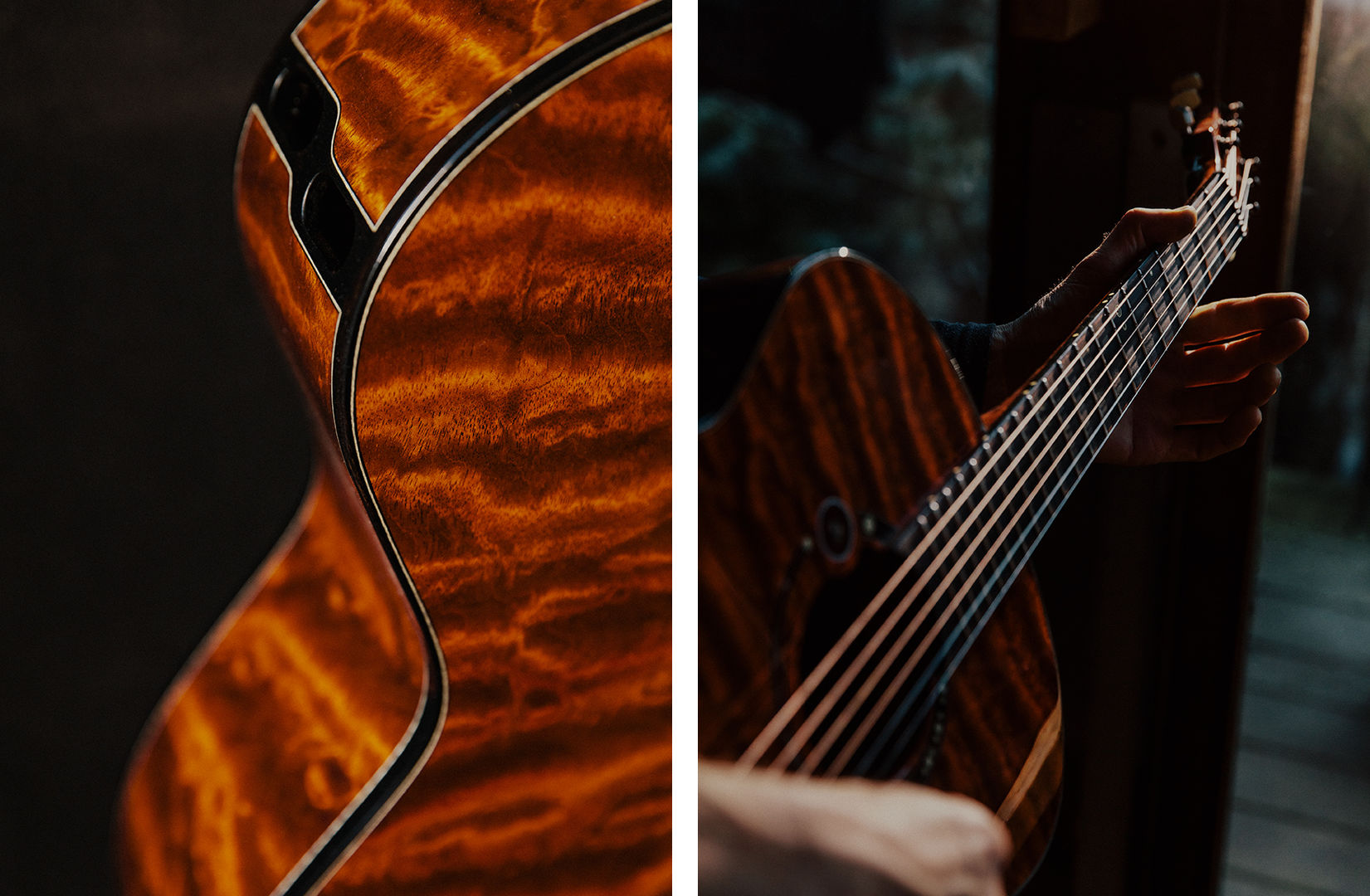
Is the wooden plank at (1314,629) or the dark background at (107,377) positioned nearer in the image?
the dark background at (107,377)

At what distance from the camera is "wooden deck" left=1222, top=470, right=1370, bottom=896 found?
30.9 inches

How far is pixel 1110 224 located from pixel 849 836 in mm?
472

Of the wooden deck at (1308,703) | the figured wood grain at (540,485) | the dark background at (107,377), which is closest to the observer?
the dark background at (107,377)

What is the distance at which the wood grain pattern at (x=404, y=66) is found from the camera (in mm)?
606

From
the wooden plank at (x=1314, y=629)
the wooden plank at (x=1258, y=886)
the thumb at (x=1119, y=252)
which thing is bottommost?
the wooden plank at (x=1258, y=886)

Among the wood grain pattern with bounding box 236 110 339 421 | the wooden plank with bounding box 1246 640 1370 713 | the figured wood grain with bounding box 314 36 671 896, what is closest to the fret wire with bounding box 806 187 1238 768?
the figured wood grain with bounding box 314 36 671 896

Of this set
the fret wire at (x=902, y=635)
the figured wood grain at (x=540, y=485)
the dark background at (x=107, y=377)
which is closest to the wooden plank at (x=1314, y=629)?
the fret wire at (x=902, y=635)

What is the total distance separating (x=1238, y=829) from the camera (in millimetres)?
832

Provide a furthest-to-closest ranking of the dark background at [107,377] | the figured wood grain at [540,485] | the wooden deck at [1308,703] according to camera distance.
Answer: the wooden deck at [1308,703] < the figured wood grain at [540,485] < the dark background at [107,377]

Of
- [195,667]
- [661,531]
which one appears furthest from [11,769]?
[661,531]

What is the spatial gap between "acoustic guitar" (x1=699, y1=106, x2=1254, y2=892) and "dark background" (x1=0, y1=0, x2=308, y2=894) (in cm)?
34

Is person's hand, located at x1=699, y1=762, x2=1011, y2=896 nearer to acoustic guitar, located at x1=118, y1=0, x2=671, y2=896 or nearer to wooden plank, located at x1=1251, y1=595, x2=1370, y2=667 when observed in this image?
acoustic guitar, located at x1=118, y1=0, x2=671, y2=896

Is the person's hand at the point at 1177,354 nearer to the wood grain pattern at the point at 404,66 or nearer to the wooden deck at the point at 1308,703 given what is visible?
the wooden deck at the point at 1308,703

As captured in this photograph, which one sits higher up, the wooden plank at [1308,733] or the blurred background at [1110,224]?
the blurred background at [1110,224]
